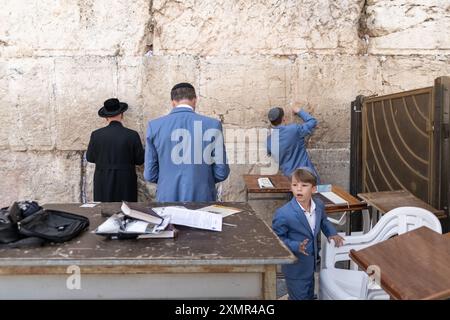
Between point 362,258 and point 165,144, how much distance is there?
173 centimetres

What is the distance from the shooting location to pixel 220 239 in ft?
6.17

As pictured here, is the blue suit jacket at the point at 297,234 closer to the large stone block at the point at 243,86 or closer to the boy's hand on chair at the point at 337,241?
the boy's hand on chair at the point at 337,241

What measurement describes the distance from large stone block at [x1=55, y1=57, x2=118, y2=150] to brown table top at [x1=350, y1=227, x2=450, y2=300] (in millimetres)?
3246

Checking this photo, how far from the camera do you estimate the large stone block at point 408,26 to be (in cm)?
411

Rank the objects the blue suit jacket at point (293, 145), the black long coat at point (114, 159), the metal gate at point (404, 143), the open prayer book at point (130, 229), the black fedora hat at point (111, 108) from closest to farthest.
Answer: the open prayer book at point (130, 229)
the metal gate at point (404, 143)
the black long coat at point (114, 159)
the black fedora hat at point (111, 108)
the blue suit jacket at point (293, 145)

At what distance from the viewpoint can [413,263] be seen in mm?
1564

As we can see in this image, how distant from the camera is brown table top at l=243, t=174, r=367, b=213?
10.1ft

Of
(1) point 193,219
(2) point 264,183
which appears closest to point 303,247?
(1) point 193,219

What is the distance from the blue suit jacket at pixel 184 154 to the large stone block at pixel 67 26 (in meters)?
1.64

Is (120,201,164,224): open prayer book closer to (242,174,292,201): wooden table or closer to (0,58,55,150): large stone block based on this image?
(242,174,292,201): wooden table

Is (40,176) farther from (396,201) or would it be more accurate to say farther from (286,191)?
(396,201)

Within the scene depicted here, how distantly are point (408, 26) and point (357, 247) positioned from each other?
269cm

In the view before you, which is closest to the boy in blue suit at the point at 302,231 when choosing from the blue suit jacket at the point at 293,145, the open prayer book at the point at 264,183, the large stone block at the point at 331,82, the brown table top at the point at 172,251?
the brown table top at the point at 172,251
